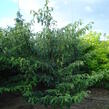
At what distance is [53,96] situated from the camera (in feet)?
14.4

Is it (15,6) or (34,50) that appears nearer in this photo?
(34,50)

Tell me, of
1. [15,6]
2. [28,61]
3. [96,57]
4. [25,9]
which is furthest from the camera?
[96,57]

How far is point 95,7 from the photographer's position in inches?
290

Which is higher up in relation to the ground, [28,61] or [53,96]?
[28,61]

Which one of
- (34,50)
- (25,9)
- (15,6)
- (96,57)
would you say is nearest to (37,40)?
(34,50)

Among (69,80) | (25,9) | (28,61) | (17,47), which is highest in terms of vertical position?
(25,9)

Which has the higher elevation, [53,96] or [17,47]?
[17,47]

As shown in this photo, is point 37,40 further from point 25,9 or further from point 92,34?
point 92,34

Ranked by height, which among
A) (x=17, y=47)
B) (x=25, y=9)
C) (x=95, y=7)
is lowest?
(x=17, y=47)

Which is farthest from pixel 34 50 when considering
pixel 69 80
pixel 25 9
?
pixel 25 9

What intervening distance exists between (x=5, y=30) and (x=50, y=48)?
956 mm

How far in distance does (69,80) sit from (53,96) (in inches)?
18.5

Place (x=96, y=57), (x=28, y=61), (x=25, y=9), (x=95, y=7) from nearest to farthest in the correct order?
(x=28, y=61), (x=25, y=9), (x=96, y=57), (x=95, y=7)

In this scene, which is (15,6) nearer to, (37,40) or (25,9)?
(25,9)
